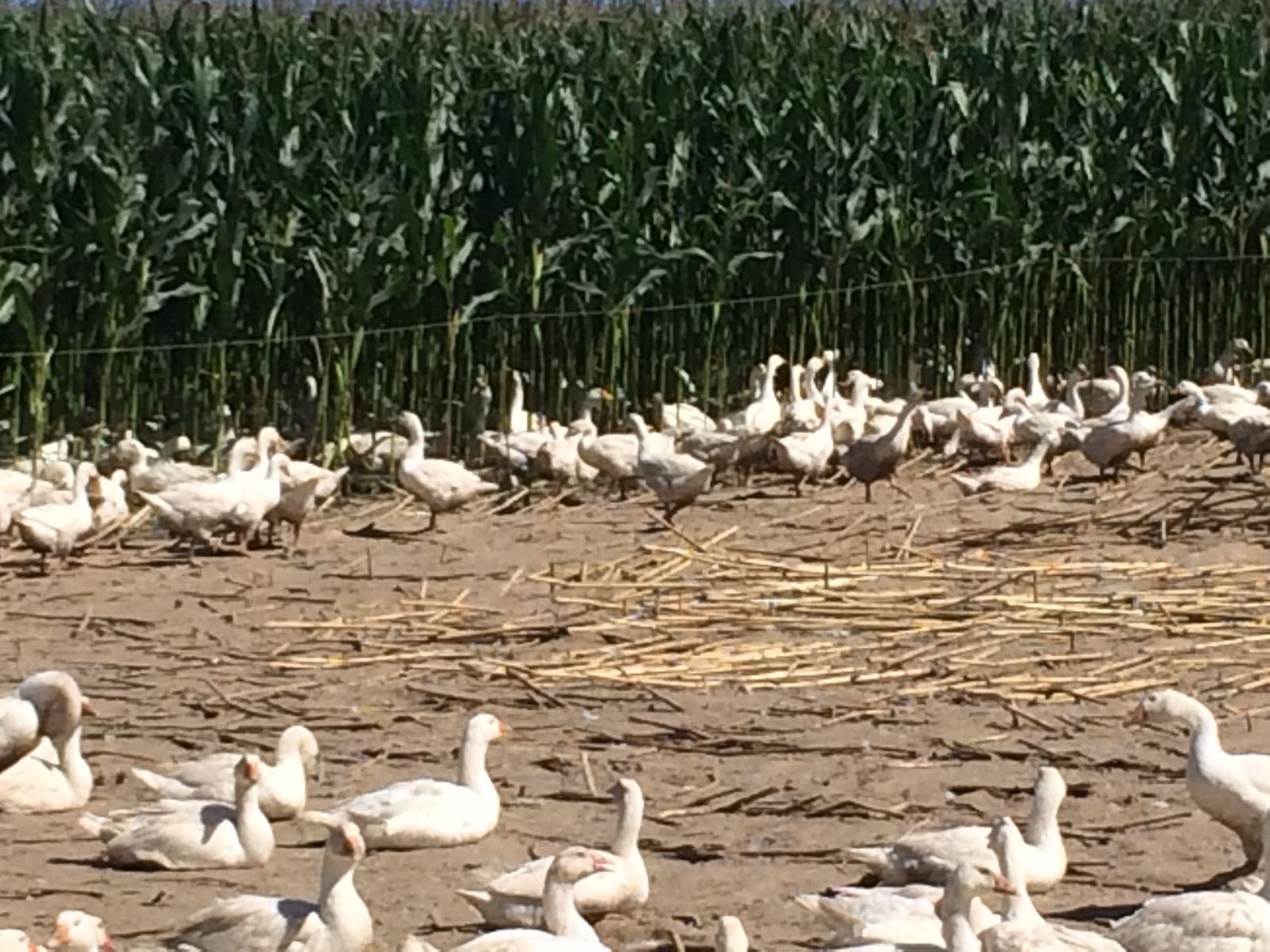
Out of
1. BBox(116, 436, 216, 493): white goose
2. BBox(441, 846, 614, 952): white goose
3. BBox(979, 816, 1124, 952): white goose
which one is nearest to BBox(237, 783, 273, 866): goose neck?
BBox(441, 846, 614, 952): white goose

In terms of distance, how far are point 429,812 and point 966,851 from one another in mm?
1867

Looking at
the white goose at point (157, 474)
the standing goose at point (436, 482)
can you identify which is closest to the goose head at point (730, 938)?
the standing goose at point (436, 482)

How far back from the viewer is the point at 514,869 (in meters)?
9.00

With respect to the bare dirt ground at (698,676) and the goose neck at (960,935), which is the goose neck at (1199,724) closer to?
the bare dirt ground at (698,676)

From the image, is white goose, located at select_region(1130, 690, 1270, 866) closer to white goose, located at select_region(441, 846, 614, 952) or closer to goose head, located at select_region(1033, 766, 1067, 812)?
goose head, located at select_region(1033, 766, 1067, 812)

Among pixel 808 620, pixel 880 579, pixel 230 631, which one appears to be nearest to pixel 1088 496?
pixel 880 579

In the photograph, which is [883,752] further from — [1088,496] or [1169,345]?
[1169,345]

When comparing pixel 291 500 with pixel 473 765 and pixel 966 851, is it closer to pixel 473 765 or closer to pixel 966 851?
pixel 473 765

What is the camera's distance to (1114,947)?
747cm

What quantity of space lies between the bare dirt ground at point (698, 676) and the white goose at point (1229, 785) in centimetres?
23

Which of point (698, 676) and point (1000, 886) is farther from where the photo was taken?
point (698, 676)

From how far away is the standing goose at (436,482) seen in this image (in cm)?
1716

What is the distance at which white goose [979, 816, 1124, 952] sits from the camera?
7195 mm

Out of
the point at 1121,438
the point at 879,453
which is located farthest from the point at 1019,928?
the point at 1121,438
